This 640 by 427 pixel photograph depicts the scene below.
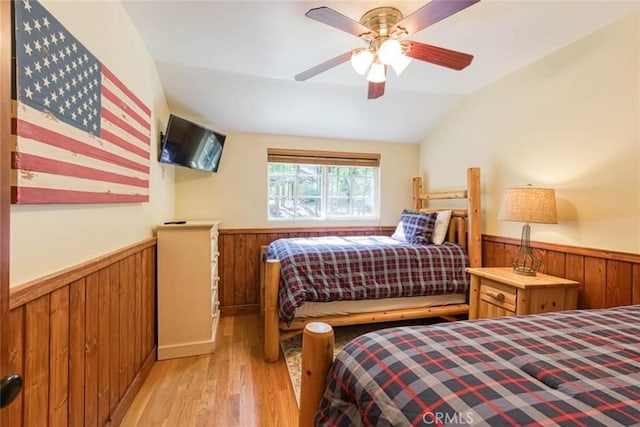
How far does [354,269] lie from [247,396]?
1.20 metres

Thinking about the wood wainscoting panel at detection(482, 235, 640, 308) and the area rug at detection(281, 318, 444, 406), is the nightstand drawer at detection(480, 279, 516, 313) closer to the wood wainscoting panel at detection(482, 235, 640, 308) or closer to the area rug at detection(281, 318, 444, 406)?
the wood wainscoting panel at detection(482, 235, 640, 308)

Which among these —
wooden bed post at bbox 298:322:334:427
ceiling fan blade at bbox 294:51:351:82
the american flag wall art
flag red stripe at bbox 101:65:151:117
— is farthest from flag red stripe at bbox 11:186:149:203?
ceiling fan blade at bbox 294:51:351:82

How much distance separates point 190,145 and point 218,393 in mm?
2093

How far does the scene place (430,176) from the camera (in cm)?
379

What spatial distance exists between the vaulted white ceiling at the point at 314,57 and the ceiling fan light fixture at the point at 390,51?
0.31m

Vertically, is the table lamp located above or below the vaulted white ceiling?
below

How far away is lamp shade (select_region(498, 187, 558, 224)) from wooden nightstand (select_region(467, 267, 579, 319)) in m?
0.42

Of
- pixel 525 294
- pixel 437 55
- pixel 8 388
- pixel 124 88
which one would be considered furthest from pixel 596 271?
pixel 124 88

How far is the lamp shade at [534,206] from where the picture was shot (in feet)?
6.70

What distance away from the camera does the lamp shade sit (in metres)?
2.04

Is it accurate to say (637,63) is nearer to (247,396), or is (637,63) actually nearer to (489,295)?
(489,295)

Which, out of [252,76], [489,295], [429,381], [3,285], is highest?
[252,76]

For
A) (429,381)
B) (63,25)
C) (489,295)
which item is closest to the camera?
(429,381)

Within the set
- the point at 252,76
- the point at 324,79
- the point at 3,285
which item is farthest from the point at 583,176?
the point at 3,285
